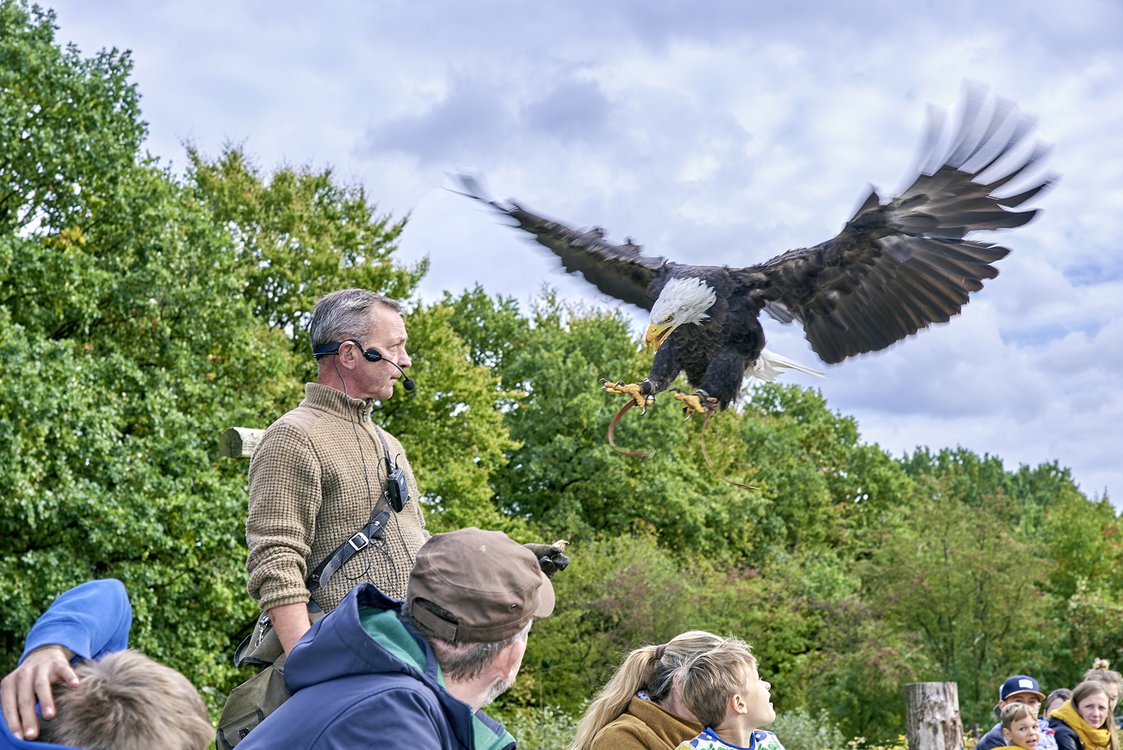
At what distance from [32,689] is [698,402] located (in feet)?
7.26

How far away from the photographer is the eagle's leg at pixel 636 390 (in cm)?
347

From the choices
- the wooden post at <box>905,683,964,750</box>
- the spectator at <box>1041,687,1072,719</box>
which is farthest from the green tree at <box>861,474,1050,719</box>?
the spectator at <box>1041,687,1072,719</box>

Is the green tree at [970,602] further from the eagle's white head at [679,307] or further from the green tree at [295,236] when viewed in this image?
the eagle's white head at [679,307]

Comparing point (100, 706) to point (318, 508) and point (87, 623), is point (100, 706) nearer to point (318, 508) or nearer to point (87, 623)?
point (87, 623)

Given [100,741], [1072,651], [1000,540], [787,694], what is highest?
[1000,540]

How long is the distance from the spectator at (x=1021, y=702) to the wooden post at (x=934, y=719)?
6.82 feet

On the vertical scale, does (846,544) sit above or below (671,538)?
above

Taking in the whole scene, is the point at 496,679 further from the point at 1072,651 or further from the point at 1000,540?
the point at 1072,651

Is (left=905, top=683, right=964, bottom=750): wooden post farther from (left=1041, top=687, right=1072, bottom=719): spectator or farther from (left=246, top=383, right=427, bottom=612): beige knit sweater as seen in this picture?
(left=246, top=383, right=427, bottom=612): beige knit sweater

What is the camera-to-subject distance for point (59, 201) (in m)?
17.2

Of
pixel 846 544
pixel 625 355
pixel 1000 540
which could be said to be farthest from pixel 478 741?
pixel 846 544

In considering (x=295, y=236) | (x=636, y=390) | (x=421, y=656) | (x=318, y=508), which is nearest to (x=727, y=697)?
(x=636, y=390)

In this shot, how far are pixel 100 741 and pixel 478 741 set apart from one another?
25.5 inches

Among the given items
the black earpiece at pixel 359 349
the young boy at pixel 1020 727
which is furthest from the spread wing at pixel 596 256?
the young boy at pixel 1020 727
